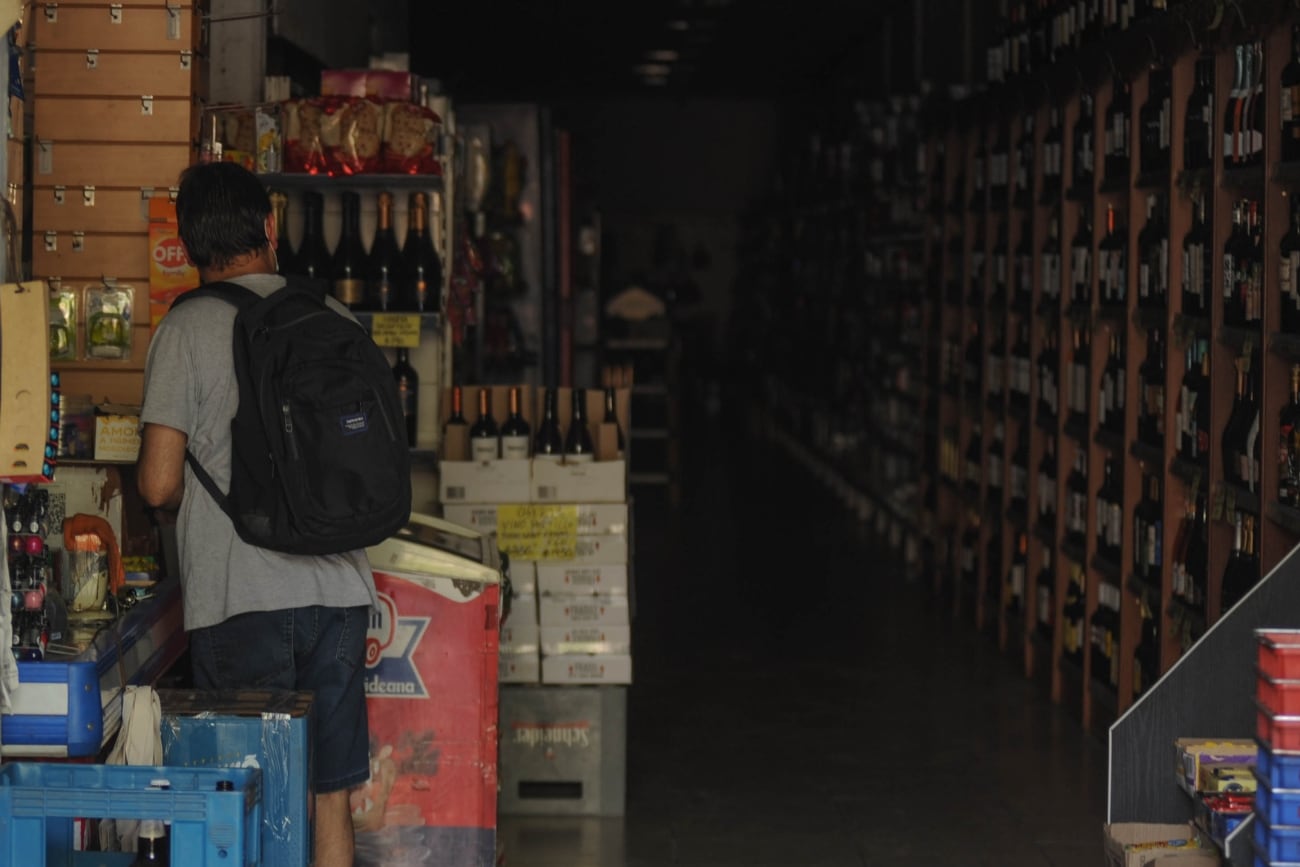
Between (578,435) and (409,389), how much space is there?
64 cm

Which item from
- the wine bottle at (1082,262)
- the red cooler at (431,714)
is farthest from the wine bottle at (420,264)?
the wine bottle at (1082,262)

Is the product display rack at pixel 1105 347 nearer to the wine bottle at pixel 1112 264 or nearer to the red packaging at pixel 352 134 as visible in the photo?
the wine bottle at pixel 1112 264

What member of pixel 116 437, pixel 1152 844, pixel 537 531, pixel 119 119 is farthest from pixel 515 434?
pixel 1152 844

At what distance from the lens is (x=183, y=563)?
3.58 metres

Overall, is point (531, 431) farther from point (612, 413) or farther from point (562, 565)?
point (562, 565)

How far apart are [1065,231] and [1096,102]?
0.65m

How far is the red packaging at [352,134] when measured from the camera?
211 inches

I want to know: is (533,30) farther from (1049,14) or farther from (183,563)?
(183,563)

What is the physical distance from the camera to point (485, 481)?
18.0 ft

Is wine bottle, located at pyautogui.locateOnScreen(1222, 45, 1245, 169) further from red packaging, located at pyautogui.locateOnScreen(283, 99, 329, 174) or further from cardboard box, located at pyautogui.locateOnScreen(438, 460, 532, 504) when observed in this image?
red packaging, located at pyautogui.locateOnScreen(283, 99, 329, 174)

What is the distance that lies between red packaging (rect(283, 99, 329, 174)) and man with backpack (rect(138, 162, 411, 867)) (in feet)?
5.94

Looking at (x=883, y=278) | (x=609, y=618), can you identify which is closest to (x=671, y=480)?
(x=883, y=278)

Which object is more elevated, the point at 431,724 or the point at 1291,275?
the point at 1291,275

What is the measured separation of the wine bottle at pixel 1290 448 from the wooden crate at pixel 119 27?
9.84 ft
